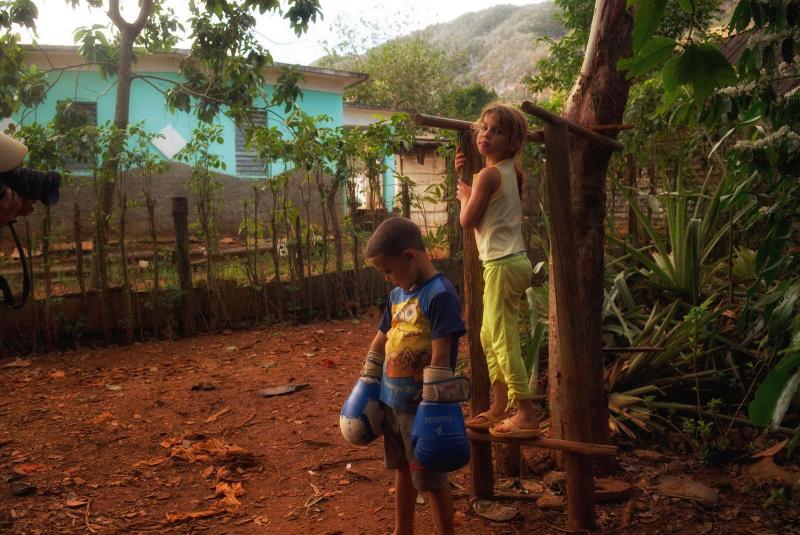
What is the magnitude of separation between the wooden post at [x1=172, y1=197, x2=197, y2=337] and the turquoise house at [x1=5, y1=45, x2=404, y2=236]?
3764mm

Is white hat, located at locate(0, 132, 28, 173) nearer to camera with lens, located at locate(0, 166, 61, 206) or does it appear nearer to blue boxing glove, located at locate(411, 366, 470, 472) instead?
camera with lens, located at locate(0, 166, 61, 206)

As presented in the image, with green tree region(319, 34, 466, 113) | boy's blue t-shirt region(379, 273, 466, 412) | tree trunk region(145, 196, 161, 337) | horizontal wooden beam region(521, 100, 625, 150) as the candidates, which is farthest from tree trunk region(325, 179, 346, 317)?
green tree region(319, 34, 466, 113)

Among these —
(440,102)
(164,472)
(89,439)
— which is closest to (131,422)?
(89,439)

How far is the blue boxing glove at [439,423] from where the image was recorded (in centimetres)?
244

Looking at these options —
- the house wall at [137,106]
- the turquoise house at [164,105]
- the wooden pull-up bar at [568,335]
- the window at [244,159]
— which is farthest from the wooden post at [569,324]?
the window at [244,159]

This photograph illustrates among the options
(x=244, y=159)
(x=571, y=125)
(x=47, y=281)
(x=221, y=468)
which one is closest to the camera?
(x=571, y=125)

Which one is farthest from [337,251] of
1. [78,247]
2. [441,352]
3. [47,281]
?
[441,352]

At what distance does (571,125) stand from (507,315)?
34.8 inches

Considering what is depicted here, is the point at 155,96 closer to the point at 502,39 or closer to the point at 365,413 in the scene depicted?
the point at 365,413

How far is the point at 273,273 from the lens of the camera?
758cm

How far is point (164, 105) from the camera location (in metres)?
11.7

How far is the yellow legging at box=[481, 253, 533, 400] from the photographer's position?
9.61 ft

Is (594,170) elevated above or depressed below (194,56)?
below

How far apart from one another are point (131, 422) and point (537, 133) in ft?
10.4
